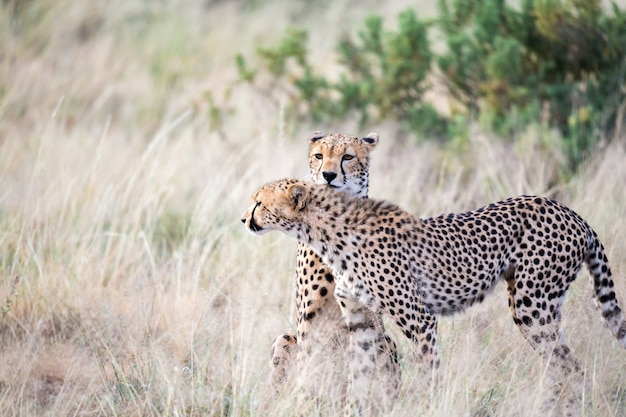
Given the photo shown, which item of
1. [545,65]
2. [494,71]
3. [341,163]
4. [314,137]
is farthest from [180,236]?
[545,65]

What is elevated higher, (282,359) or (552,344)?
(552,344)

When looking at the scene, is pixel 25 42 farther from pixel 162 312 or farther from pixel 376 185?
pixel 162 312

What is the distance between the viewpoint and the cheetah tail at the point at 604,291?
373 cm

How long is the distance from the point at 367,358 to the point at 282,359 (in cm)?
32

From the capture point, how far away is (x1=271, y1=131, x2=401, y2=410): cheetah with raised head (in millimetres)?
3559

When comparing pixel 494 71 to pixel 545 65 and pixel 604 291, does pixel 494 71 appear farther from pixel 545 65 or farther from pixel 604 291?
Answer: pixel 604 291

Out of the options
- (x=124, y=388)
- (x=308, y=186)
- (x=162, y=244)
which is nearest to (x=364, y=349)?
(x=308, y=186)

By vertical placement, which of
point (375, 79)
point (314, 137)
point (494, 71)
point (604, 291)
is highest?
point (494, 71)

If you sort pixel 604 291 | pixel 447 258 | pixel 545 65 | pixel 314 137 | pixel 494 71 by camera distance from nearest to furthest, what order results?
1. pixel 447 258
2. pixel 604 291
3. pixel 314 137
4. pixel 494 71
5. pixel 545 65

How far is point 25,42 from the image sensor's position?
8734 mm

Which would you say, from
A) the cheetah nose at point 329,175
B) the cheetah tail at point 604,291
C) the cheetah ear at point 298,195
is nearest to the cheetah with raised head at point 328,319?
the cheetah nose at point 329,175

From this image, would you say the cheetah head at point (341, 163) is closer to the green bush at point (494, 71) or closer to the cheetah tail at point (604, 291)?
the cheetah tail at point (604, 291)

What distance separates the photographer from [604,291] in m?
3.77

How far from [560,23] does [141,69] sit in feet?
13.0
